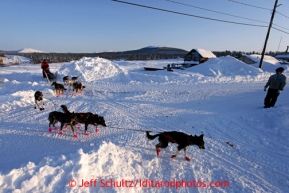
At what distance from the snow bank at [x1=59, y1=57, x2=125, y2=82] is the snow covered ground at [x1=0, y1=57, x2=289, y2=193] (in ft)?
18.8

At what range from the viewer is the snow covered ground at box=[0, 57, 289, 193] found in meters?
3.01

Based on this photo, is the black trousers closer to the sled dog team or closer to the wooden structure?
the sled dog team

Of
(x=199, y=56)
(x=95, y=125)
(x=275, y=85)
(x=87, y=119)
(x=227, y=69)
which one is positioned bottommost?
(x=227, y=69)

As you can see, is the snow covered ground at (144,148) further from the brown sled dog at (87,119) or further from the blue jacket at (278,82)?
the blue jacket at (278,82)

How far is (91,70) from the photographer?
51.2 feet

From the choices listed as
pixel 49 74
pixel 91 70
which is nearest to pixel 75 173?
pixel 49 74

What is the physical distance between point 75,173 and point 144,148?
2.01 m

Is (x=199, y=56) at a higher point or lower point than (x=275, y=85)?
lower

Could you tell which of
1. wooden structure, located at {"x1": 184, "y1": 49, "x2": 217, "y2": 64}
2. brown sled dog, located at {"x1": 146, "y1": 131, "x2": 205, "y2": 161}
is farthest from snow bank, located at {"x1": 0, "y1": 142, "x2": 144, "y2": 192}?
wooden structure, located at {"x1": 184, "y1": 49, "x2": 217, "y2": 64}

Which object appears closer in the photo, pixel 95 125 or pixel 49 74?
pixel 95 125

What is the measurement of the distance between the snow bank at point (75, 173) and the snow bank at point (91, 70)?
11629 millimetres

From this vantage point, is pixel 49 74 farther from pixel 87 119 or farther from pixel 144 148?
pixel 144 148

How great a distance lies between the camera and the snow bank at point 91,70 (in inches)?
587

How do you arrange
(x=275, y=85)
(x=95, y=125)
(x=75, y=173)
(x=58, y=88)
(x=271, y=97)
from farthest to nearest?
(x=58, y=88) < (x=271, y=97) < (x=275, y=85) < (x=95, y=125) < (x=75, y=173)
